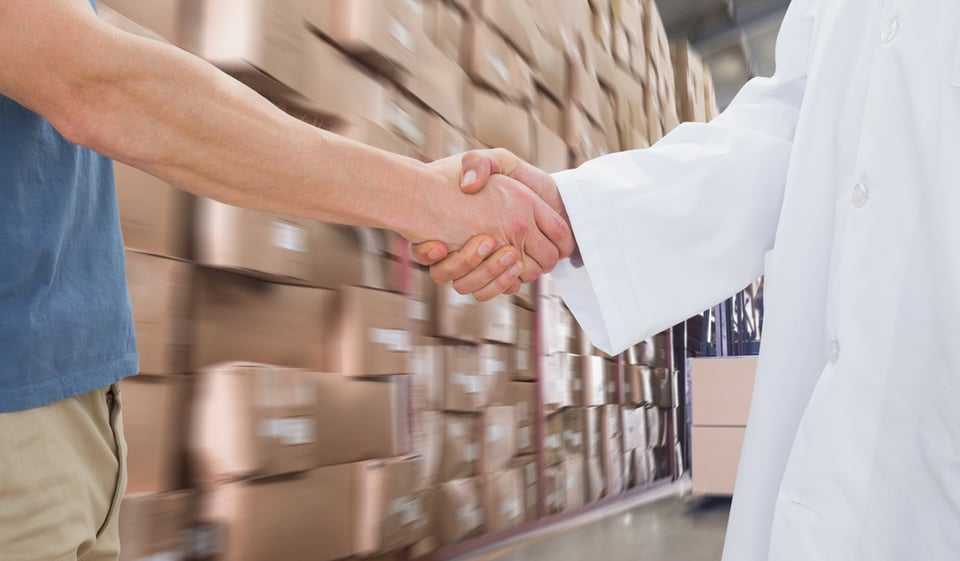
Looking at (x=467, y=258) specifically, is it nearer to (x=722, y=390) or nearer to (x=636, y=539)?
(x=636, y=539)

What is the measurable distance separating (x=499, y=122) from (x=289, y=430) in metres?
1.44

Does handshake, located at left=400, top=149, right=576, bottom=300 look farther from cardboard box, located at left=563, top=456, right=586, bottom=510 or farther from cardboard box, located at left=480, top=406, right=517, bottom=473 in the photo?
cardboard box, located at left=563, top=456, right=586, bottom=510

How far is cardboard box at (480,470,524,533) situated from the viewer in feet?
8.41

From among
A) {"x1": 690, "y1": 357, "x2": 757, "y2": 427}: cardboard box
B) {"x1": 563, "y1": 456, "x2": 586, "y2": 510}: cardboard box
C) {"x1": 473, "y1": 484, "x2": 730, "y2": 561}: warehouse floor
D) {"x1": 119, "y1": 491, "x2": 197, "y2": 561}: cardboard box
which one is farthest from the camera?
{"x1": 690, "y1": 357, "x2": 757, "y2": 427}: cardboard box

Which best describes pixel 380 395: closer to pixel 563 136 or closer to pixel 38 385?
pixel 38 385

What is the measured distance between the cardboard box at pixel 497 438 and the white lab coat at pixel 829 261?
130cm

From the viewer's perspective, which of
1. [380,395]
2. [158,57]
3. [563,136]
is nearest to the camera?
[158,57]

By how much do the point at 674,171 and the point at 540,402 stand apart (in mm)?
1907

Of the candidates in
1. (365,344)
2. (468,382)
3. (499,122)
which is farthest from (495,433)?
(499,122)

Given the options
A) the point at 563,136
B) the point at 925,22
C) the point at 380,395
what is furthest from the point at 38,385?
the point at 563,136

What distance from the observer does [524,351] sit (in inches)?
116

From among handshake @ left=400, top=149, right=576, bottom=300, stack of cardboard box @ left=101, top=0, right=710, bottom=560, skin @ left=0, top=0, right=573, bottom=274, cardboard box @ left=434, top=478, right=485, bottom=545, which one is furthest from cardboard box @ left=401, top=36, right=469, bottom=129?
cardboard box @ left=434, top=478, right=485, bottom=545

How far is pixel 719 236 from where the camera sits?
1259mm

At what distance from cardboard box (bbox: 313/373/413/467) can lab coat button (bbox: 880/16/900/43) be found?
1.26m
